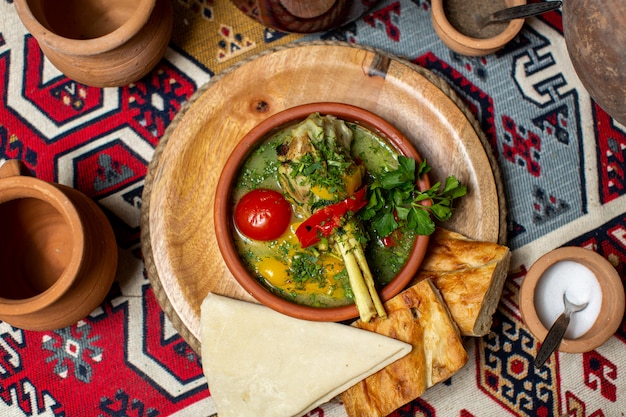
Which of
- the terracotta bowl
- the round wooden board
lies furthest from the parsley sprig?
the round wooden board

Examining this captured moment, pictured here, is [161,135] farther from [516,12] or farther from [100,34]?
[516,12]

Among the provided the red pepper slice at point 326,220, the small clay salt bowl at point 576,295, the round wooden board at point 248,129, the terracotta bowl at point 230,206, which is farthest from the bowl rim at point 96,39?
the small clay salt bowl at point 576,295

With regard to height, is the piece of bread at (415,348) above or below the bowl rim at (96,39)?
below

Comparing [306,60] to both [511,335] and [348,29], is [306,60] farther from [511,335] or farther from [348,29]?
[511,335]

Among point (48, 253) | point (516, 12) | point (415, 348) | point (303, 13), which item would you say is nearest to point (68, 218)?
point (48, 253)

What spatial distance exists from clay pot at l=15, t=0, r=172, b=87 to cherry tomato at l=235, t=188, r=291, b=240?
24.4 inches

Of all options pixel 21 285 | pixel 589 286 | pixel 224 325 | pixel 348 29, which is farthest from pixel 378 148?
pixel 21 285

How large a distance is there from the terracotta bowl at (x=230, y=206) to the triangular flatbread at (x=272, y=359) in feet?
0.21

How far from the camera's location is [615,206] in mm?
2195

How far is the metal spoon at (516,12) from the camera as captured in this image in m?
1.92

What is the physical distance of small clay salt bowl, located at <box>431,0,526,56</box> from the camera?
2062mm

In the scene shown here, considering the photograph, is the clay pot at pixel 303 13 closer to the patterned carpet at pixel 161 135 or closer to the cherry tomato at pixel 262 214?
the patterned carpet at pixel 161 135

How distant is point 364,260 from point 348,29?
3.10 ft

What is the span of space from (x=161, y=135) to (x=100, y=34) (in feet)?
1.34
